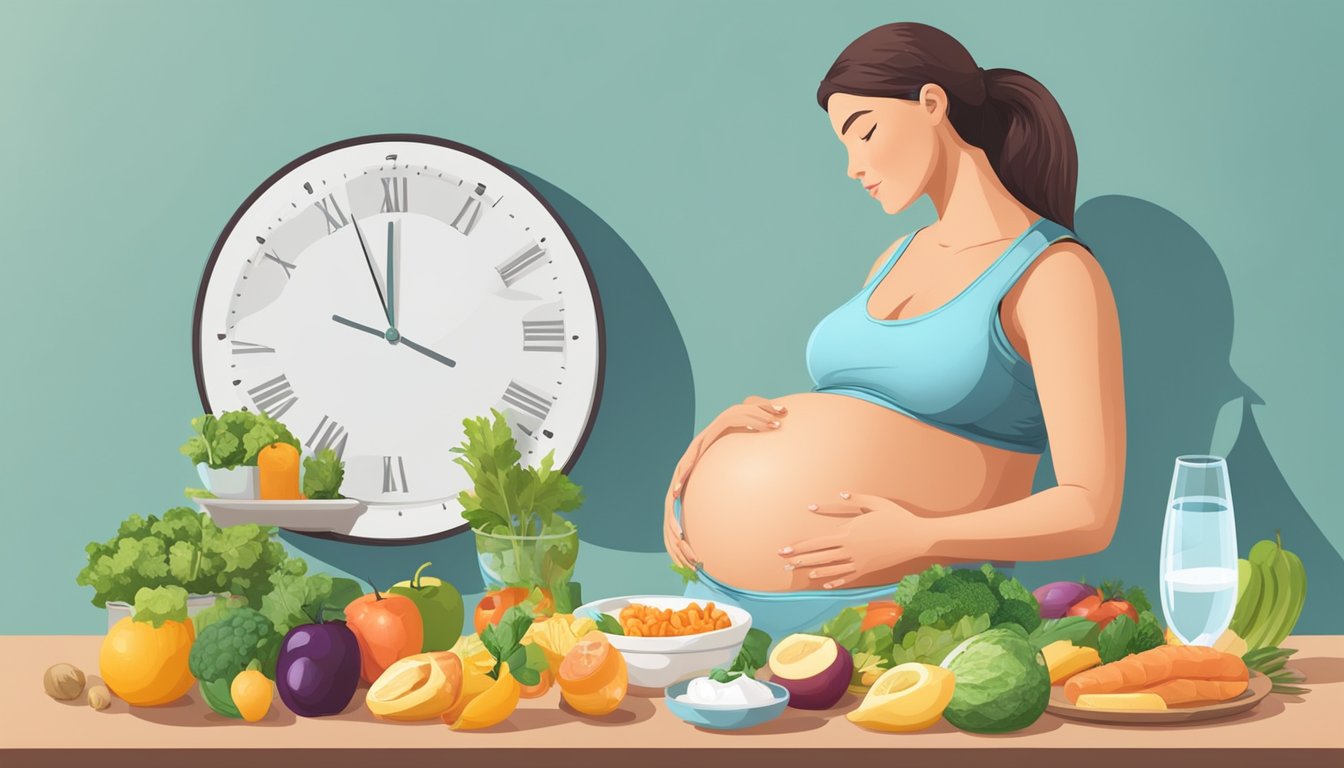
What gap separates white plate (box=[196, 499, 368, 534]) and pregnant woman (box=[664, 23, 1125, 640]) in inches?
25.5

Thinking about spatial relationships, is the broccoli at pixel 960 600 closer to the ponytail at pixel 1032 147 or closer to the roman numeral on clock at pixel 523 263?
the ponytail at pixel 1032 147

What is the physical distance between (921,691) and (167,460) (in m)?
1.68

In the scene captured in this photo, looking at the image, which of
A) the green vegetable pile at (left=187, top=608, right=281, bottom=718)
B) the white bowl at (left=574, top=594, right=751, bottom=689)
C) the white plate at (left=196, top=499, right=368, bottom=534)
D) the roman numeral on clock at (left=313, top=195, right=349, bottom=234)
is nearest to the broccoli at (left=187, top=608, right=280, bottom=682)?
the green vegetable pile at (left=187, top=608, right=281, bottom=718)

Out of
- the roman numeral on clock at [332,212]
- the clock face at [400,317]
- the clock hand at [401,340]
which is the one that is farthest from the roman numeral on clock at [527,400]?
the roman numeral on clock at [332,212]

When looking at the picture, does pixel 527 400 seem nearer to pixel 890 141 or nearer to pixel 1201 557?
pixel 890 141

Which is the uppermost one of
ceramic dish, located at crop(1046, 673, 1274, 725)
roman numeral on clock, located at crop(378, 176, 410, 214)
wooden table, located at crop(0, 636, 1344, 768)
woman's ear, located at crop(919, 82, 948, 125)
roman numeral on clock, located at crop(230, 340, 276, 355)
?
woman's ear, located at crop(919, 82, 948, 125)

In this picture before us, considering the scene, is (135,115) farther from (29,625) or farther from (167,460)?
(29,625)

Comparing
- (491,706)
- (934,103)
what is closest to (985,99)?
(934,103)

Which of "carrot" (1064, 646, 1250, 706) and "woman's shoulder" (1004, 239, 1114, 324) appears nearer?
"carrot" (1064, 646, 1250, 706)

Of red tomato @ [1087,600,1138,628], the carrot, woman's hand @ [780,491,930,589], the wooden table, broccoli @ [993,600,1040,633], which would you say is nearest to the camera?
the wooden table

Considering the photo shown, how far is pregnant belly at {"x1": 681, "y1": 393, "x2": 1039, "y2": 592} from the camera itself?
6.59 ft

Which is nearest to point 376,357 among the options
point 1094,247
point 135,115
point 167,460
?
point 167,460

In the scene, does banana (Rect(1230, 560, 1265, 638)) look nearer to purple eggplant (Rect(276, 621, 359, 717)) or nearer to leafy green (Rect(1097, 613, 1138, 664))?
leafy green (Rect(1097, 613, 1138, 664))

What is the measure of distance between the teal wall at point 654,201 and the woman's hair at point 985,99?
15.4 inches
